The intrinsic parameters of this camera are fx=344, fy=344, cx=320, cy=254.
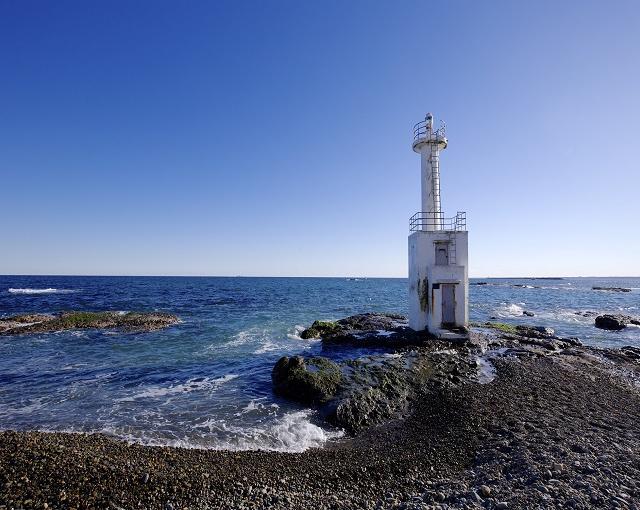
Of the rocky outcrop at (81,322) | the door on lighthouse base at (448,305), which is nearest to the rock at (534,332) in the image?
the door on lighthouse base at (448,305)

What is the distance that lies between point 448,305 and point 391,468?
1458cm

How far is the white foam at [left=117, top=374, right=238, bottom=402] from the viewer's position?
13.5 meters

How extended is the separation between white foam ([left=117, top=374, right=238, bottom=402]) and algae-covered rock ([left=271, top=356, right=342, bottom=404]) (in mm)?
2454

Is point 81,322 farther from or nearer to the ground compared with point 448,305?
nearer to the ground

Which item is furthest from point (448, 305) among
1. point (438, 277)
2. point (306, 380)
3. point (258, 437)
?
point (258, 437)

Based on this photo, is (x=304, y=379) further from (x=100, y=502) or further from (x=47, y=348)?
(x=47, y=348)

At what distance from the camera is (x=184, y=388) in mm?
14328

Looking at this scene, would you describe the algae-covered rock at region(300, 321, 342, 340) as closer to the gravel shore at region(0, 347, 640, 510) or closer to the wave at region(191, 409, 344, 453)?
the wave at region(191, 409, 344, 453)

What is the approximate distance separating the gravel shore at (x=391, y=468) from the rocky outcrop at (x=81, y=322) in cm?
2128

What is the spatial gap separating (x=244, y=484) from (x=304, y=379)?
6.17m

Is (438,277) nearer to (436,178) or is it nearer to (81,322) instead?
(436,178)

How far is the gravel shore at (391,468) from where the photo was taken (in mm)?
6543

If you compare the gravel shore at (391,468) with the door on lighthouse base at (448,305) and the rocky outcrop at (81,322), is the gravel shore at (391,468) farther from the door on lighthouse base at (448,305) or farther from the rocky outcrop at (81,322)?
the rocky outcrop at (81,322)

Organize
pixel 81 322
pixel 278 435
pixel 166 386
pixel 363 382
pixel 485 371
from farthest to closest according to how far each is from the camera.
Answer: pixel 81 322 < pixel 485 371 < pixel 166 386 < pixel 363 382 < pixel 278 435
